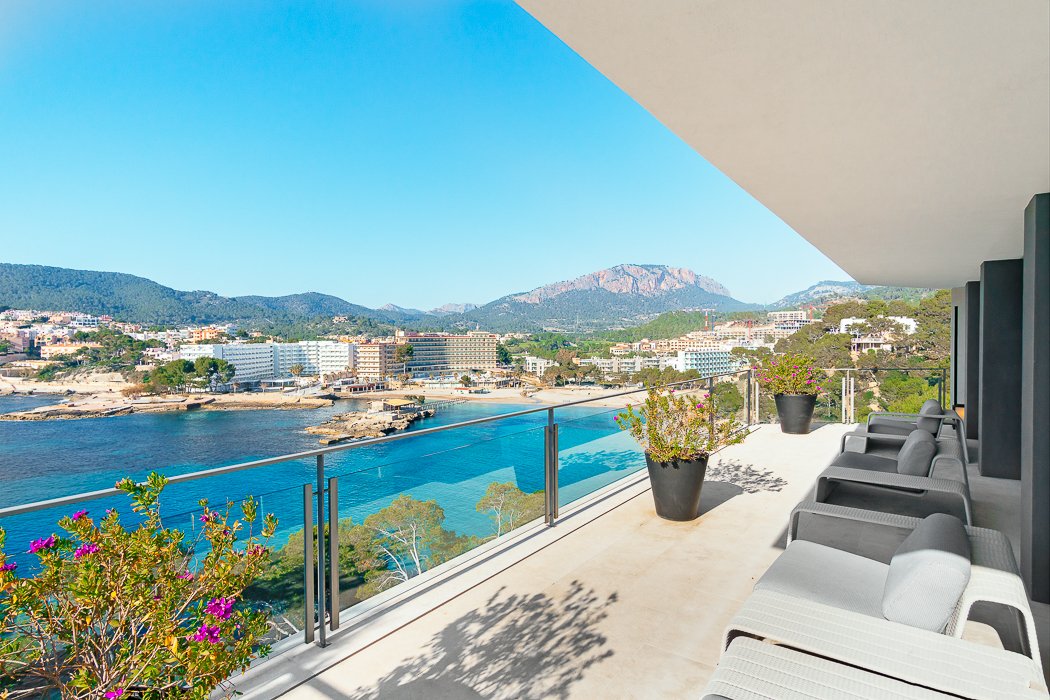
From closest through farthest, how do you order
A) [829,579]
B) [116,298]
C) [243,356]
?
[829,579]
[243,356]
[116,298]

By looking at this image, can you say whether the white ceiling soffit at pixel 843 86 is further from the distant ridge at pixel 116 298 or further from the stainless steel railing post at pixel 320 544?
the distant ridge at pixel 116 298

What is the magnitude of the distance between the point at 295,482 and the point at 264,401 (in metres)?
43.2

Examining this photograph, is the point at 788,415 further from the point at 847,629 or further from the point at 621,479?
the point at 847,629

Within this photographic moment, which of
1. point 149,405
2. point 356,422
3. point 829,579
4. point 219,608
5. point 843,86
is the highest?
point 843,86

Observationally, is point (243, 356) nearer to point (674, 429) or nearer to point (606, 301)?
point (606, 301)

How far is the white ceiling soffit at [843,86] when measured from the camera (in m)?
1.48

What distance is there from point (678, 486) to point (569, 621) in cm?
180

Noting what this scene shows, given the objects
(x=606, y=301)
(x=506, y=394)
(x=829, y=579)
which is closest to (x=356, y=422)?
(x=506, y=394)

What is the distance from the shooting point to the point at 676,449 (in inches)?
167

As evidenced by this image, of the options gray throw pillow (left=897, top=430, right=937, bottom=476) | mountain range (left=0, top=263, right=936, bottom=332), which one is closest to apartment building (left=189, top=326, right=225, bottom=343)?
mountain range (left=0, top=263, right=936, bottom=332)

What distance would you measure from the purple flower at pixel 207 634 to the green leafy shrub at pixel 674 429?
340cm

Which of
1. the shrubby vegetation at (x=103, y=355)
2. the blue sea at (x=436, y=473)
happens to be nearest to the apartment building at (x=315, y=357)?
the shrubby vegetation at (x=103, y=355)

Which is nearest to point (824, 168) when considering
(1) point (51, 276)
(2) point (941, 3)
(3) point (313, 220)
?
(2) point (941, 3)

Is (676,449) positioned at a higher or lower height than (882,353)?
lower
